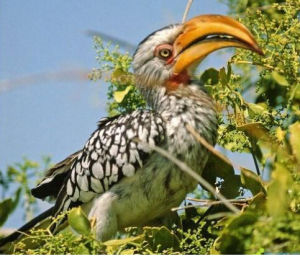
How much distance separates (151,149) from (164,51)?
59cm

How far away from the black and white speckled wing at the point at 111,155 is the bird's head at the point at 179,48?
18 cm

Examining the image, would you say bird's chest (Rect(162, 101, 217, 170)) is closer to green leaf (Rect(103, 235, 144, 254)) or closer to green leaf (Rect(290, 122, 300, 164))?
green leaf (Rect(103, 235, 144, 254))

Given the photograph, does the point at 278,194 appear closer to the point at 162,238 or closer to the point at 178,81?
the point at 162,238

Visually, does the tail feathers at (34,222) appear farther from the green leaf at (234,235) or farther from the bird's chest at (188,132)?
the green leaf at (234,235)

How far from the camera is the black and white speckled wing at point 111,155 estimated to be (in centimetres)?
397

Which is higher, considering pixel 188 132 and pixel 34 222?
pixel 188 132

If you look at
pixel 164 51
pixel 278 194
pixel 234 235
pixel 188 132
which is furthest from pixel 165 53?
pixel 278 194

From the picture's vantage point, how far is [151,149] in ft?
12.9

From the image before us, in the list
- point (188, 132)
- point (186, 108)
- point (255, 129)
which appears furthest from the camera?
point (186, 108)

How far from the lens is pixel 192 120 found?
4.08 meters

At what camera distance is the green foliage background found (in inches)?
111

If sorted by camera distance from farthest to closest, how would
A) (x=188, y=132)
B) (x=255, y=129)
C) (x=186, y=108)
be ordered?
(x=186, y=108) < (x=188, y=132) < (x=255, y=129)

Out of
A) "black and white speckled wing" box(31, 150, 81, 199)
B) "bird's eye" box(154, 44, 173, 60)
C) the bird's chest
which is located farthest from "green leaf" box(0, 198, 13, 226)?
"bird's eye" box(154, 44, 173, 60)

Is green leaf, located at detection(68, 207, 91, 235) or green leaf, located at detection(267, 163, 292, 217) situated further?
green leaf, located at detection(68, 207, 91, 235)
